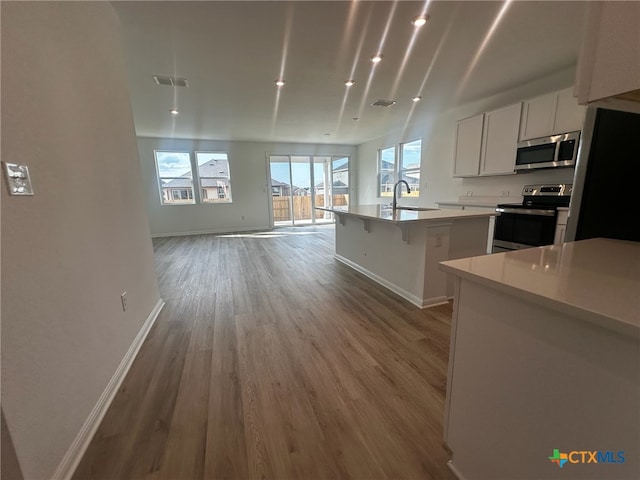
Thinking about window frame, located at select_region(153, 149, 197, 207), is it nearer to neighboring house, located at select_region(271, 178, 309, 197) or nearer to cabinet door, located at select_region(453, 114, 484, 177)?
neighboring house, located at select_region(271, 178, 309, 197)

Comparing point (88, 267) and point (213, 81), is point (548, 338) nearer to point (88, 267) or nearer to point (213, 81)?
point (88, 267)

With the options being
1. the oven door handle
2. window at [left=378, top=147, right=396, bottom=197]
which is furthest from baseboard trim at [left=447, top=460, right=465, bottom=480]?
window at [left=378, top=147, right=396, bottom=197]

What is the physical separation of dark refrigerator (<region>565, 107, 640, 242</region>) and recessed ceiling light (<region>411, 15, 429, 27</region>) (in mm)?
1554

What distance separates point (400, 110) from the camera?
16.2 ft

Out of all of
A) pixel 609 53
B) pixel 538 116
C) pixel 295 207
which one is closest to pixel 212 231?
pixel 295 207

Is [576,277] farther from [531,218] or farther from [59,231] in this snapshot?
[531,218]

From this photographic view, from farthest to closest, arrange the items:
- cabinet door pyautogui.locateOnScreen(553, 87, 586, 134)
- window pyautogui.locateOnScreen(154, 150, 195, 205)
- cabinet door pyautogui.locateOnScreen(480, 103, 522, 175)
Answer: window pyautogui.locateOnScreen(154, 150, 195, 205), cabinet door pyautogui.locateOnScreen(480, 103, 522, 175), cabinet door pyautogui.locateOnScreen(553, 87, 586, 134)

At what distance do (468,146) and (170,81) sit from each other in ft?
15.4

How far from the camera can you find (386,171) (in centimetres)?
743

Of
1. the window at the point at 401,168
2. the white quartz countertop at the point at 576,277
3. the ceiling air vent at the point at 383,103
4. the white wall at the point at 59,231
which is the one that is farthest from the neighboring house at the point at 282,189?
the white quartz countertop at the point at 576,277

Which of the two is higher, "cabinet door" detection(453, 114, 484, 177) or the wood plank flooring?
"cabinet door" detection(453, 114, 484, 177)

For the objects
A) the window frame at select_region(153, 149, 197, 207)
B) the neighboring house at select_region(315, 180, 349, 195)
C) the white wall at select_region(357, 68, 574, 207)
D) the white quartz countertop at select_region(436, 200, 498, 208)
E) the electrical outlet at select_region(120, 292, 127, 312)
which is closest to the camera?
the electrical outlet at select_region(120, 292, 127, 312)

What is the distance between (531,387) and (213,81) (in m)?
4.19

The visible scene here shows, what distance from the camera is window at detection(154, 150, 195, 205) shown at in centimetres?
686
